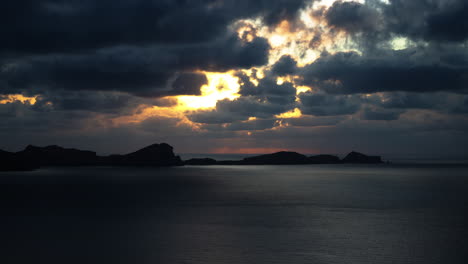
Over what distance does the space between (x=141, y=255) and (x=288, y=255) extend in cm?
1222

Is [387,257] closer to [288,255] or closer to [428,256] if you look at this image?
[428,256]

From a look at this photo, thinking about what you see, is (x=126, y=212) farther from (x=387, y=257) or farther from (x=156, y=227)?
(x=387, y=257)

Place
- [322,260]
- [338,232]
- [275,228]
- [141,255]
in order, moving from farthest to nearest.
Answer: [275,228], [338,232], [141,255], [322,260]

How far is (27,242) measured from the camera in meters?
37.9

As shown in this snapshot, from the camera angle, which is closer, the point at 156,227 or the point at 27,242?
the point at 27,242

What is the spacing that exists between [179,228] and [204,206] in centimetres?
2240

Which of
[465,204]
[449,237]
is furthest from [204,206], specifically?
[465,204]

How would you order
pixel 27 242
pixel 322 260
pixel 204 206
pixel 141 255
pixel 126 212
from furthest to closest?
pixel 204 206 → pixel 126 212 → pixel 27 242 → pixel 141 255 → pixel 322 260

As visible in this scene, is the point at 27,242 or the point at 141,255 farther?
the point at 27,242

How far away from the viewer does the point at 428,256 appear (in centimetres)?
3259

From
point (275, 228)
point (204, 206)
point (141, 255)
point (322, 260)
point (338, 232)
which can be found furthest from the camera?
point (204, 206)

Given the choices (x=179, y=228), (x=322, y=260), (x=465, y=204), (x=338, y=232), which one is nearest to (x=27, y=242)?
(x=179, y=228)

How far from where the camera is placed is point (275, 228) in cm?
4562

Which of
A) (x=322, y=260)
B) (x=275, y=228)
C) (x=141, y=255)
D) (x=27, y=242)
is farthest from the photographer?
(x=275, y=228)
